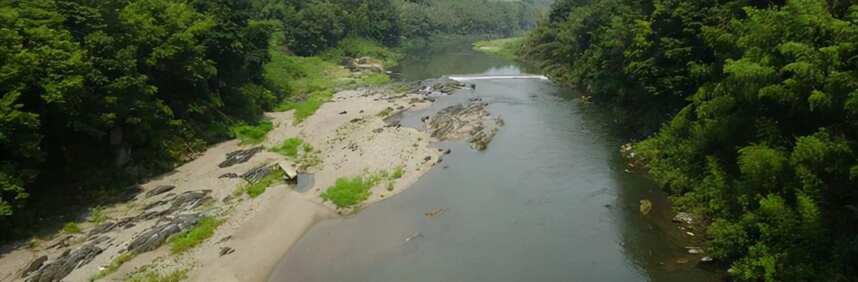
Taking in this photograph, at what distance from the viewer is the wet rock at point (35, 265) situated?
768 inches

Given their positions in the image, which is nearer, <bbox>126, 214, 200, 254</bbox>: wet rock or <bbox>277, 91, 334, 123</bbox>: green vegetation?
<bbox>126, 214, 200, 254</bbox>: wet rock

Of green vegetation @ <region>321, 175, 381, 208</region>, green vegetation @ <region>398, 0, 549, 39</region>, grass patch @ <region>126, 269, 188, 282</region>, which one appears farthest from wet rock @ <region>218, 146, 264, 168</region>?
green vegetation @ <region>398, 0, 549, 39</region>

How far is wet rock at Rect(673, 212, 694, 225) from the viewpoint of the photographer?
21844 millimetres

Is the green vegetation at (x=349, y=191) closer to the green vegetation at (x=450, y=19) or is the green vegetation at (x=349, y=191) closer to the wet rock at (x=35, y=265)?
the wet rock at (x=35, y=265)

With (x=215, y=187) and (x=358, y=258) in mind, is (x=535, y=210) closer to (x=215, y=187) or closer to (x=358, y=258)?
(x=358, y=258)

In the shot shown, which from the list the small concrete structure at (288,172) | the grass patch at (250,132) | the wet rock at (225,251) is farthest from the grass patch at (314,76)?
the wet rock at (225,251)

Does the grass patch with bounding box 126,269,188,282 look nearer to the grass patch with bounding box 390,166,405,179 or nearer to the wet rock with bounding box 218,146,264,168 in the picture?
the grass patch with bounding box 390,166,405,179

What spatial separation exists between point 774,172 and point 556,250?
316 inches

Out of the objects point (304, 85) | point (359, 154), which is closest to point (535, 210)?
point (359, 154)

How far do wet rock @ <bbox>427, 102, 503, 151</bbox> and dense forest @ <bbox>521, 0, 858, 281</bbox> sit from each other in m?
10.9

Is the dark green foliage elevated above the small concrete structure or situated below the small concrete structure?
above

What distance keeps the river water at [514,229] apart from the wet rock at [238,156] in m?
11.6

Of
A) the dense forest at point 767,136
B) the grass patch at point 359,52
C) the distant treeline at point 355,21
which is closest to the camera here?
the dense forest at point 767,136

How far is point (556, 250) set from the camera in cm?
2070
